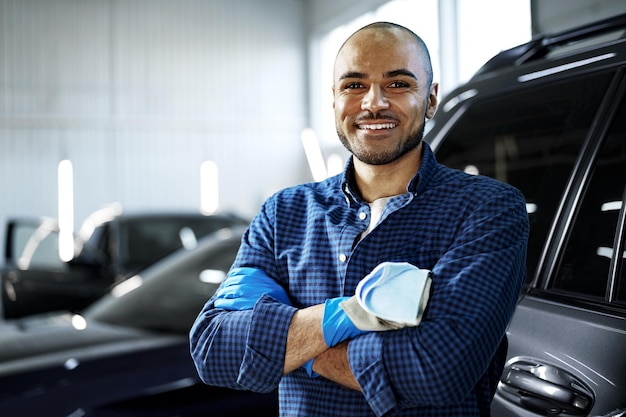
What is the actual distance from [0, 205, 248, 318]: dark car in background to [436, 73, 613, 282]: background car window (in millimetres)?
3076

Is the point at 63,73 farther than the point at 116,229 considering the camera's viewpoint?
Yes

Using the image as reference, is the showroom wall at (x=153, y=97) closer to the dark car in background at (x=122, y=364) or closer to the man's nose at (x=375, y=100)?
the dark car in background at (x=122, y=364)

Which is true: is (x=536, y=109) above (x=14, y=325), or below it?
above

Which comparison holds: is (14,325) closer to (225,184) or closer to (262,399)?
(262,399)

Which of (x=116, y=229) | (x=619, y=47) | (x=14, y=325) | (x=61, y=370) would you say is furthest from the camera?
(x=116, y=229)

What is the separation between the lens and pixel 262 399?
2.46 meters

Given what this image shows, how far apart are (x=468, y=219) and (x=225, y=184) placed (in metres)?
13.1

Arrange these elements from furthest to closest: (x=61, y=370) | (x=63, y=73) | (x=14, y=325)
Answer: (x=63, y=73) → (x=14, y=325) → (x=61, y=370)

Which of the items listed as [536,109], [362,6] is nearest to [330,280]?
[536,109]

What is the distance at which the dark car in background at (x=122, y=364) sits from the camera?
231 cm

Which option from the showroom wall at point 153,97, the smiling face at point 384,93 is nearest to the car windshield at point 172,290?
the smiling face at point 384,93


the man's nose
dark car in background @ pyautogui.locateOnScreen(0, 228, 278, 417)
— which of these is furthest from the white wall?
the man's nose

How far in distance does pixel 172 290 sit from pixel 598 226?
2.06m

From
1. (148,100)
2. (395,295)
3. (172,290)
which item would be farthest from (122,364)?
(148,100)
